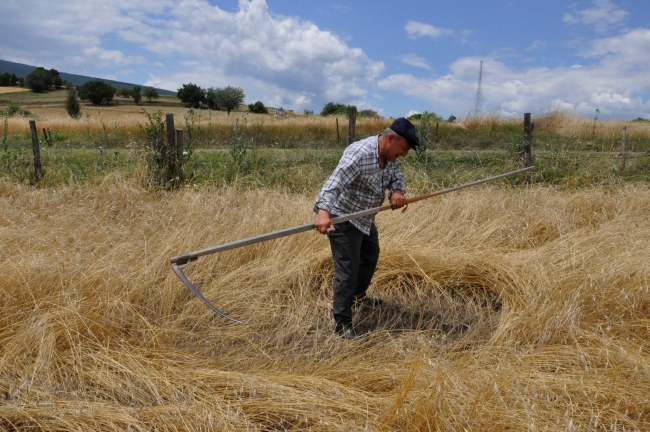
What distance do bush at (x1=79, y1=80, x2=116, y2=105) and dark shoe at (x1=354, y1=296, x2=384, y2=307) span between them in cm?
4980

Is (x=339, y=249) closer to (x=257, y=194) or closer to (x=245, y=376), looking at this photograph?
(x=245, y=376)

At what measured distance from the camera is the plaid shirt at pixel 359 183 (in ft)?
9.41

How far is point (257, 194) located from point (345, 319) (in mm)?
2869

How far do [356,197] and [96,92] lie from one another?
166ft

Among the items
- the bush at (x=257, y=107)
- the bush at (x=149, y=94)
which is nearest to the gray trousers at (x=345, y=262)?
the bush at (x=257, y=107)

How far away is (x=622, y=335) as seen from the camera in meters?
2.82

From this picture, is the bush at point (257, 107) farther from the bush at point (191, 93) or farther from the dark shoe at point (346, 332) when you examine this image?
the dark shoe at point (346, 332)

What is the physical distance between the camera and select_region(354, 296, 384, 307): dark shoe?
3.54 meters

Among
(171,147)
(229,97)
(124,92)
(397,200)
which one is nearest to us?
(397,200)

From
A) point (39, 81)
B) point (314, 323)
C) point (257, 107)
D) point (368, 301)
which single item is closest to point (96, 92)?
point (257, 107)

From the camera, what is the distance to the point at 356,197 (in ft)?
9.97

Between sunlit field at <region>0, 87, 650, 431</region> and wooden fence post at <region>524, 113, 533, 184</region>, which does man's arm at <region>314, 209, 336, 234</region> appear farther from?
wooden fence post at <region>524, 113, 533, 184</region>

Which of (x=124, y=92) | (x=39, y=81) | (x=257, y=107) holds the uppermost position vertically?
(x=39, y=81)

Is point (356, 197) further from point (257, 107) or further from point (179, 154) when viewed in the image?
point (257, 107)
